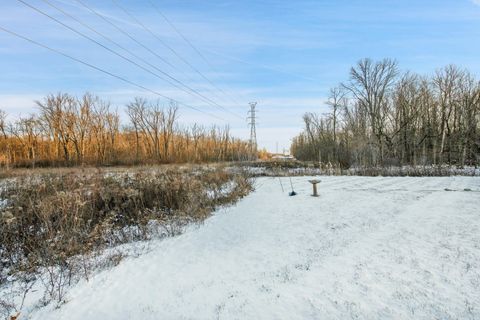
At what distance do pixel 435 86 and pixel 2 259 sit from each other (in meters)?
40.7

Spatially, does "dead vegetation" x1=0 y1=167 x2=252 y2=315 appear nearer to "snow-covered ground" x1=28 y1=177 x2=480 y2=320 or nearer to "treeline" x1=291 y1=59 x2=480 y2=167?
"snow-covered ground" x1=28 y1=177 x2=480 y2=320

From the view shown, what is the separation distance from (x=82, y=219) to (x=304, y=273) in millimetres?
5264

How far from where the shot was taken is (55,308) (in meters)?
4.57

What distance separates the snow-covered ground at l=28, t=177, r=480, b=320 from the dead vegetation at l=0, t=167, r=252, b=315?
0.79 metres

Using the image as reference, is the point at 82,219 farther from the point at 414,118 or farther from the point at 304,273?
the point at 414,118

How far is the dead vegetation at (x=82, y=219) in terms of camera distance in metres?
5.95

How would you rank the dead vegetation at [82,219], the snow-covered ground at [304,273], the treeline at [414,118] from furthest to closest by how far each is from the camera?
the treeline at [414,118]
the dead vegetation at [82,219]
the snow-covered ground at [304,273]

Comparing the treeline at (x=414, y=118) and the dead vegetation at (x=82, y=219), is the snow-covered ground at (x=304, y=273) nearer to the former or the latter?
the dead vegetation at (x=82, y=219)

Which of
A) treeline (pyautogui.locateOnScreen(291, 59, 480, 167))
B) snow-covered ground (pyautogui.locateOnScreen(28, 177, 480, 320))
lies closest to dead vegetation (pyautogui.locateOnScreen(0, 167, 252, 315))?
snow-covered ground (pyautogui.locateOnScreen(28, 177, 480, 320))

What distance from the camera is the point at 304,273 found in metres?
5.16

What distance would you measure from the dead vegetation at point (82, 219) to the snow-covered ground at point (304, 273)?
79 cm

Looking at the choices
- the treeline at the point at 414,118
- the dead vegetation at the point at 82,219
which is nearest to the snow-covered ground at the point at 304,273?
the dead vegetation at the point at 82,219

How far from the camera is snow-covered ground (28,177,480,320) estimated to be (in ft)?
13.6

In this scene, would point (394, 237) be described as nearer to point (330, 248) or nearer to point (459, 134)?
point (330, 248)
